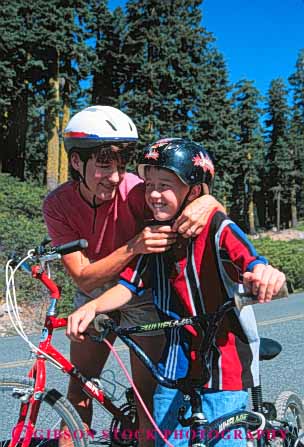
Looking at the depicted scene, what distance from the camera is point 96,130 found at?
278cm

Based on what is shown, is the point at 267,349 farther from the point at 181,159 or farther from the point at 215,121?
the point at 215,121

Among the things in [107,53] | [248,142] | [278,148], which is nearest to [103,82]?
[107,53]

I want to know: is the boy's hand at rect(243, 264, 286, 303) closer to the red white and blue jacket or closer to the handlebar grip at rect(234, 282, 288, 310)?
the handlebar grip at rect(234, 282, 288, 310)

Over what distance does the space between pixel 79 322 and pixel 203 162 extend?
0.88 m

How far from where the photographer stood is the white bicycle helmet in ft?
9.11

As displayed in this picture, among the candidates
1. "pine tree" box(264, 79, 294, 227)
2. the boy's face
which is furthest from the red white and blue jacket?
"pine tree" box(264, 79, 294, 227)

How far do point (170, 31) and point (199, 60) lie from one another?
326 cm

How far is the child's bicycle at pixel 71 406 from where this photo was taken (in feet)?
7.70

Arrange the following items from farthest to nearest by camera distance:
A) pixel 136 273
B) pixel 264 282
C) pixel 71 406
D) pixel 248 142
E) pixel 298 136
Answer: pixel 298 136, pixel 248 142, pixel 71 406, pixel 136 273, pixel 264 282

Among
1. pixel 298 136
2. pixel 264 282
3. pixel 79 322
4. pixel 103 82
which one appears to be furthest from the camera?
pixel 298 136

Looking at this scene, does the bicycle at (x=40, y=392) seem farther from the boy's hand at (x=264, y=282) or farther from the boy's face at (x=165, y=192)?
the boy's hand at (x=264, y=282)

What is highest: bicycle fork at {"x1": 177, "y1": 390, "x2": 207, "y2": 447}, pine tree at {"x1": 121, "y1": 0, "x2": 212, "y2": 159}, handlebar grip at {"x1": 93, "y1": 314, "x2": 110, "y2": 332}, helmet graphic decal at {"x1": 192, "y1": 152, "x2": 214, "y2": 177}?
pine tree at {"x1": 121, "y1": 0, "x2": 212, "y2": 159}

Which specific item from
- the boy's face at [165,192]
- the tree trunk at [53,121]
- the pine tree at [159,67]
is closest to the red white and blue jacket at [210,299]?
the boy's face at [165,192]

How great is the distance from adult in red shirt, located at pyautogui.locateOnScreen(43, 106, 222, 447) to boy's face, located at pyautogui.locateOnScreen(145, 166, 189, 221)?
0.24m
